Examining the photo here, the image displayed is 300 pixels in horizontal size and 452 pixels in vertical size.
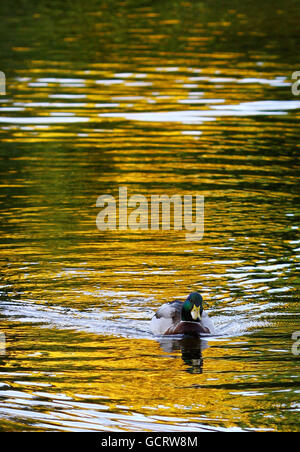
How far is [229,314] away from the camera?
1233 centimetres

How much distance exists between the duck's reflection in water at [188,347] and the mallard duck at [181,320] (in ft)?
0.23

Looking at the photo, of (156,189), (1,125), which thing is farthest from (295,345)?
(1,125)

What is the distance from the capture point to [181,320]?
11930 millimetres

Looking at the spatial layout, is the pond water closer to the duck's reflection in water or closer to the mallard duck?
the duck's reflection in water

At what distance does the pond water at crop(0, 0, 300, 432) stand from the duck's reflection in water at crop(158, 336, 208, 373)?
3 cm

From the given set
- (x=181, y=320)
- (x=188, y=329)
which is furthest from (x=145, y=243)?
(x=188, y=329)

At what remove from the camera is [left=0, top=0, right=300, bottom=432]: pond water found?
9.99m

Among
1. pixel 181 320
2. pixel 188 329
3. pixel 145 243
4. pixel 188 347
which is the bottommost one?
pixel 188 347

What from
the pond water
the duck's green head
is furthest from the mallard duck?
the pond water

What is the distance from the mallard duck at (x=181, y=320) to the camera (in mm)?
11672

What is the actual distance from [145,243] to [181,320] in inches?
132

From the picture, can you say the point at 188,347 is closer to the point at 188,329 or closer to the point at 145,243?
the point at 188,329

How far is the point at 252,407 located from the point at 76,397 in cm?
159

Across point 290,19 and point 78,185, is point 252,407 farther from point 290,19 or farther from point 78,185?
point 290,19
